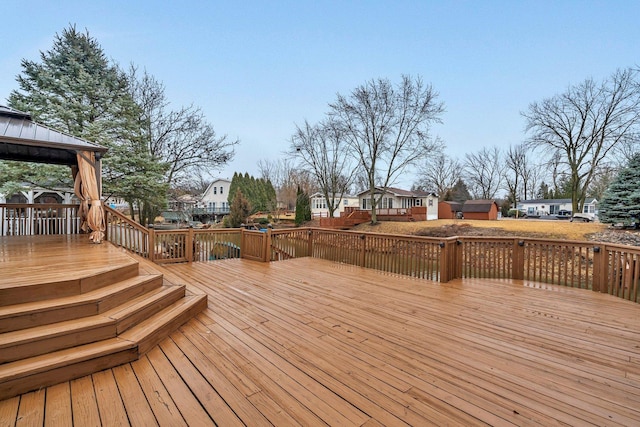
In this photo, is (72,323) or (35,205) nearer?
(72,323)

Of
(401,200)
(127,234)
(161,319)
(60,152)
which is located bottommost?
(161,319)

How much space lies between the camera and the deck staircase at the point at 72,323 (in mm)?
2047

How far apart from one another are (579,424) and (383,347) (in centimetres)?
137

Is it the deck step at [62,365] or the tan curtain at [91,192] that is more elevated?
the tan curtain at [91,192]

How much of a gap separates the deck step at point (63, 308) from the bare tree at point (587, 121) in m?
25.1

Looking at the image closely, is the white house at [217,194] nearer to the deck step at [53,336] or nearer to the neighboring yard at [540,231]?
the neighboring yard at [540,231]

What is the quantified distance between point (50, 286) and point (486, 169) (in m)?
41.0

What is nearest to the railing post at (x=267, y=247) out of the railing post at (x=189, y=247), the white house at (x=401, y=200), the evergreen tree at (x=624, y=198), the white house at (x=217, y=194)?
the railing post at (x=189, y=247)

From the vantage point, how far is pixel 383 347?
2656 mm

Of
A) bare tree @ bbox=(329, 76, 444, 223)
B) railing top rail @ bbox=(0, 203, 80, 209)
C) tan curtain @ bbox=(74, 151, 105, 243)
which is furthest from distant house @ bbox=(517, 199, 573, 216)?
railing top rail @ bbox=(0, 203, 80, 209)

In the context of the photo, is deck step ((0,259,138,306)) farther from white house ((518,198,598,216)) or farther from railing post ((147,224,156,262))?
white house ((518,198,598,216))

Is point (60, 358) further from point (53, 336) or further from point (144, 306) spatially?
point (144, 306)

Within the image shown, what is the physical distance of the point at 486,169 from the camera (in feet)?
116

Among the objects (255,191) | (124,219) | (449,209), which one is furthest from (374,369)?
(255,191)
